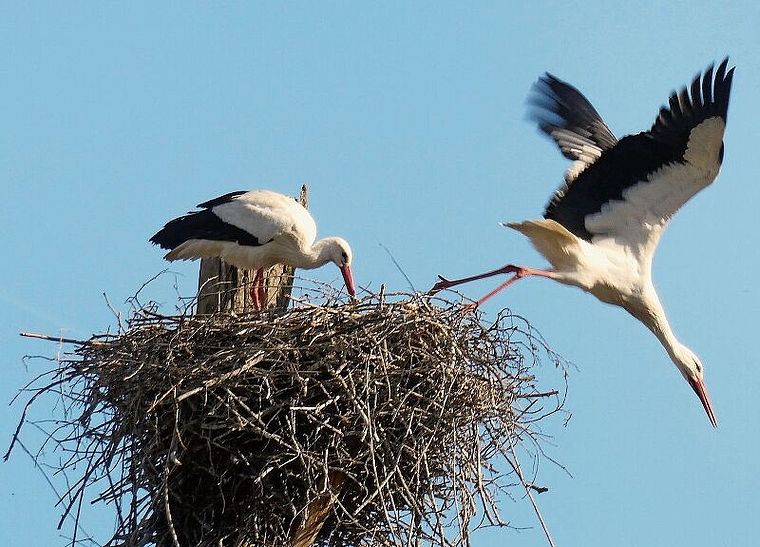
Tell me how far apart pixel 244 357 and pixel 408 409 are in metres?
0.78

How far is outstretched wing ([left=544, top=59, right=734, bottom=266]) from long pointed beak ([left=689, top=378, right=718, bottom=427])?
1.19 m

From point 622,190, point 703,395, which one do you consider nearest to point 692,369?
point 703,395

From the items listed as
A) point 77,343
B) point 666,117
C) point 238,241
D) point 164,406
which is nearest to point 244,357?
point 164,406

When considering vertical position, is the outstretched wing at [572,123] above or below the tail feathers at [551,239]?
above

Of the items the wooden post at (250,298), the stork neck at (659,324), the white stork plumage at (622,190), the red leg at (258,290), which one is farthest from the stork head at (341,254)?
the stork neck at (659,324)

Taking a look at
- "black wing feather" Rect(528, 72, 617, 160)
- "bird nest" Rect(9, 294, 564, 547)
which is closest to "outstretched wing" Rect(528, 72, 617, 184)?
"black wing feather" Rect(528, 72, 617, 160)

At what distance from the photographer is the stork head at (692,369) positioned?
9219mm

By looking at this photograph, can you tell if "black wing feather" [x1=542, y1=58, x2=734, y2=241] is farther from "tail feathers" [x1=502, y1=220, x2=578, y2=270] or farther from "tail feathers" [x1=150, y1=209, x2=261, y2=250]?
"tail feathers" [x1=150, y1=209, x2=261, y2=250]

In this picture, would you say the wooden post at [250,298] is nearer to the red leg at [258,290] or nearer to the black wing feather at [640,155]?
the red leg at [258,290]

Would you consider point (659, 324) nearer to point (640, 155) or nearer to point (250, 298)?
point (640, 155)

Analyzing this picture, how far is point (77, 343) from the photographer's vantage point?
6.41 m

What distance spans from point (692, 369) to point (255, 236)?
3219 millimetres

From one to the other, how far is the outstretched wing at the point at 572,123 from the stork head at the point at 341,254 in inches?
63.1

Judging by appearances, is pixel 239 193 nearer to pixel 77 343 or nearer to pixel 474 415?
pixel 77 343
